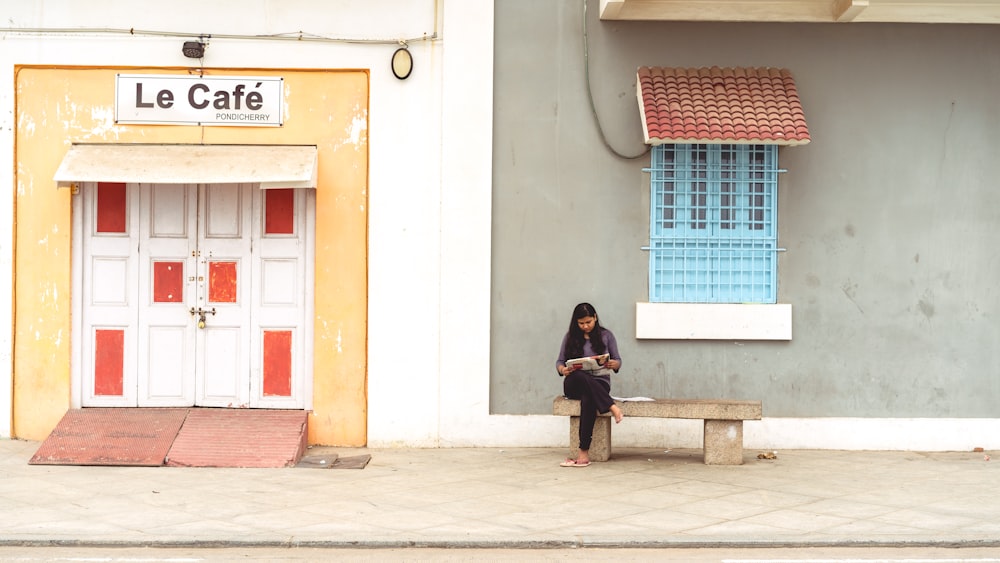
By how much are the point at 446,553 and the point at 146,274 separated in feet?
17.1

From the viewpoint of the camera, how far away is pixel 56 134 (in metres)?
10.9

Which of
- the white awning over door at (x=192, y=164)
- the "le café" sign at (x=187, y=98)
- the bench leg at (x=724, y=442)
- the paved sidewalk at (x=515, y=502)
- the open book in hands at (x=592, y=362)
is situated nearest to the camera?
the paved sidewalk at (x=515, y=502)

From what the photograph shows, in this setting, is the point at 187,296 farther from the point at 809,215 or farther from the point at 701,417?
the point at 809,215

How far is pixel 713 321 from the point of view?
11031 mm

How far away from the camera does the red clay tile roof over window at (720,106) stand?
34.5 ft

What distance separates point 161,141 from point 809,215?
6373 mm

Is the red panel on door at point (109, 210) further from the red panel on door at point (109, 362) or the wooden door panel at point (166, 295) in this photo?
the red panel on door at point (109, 362)

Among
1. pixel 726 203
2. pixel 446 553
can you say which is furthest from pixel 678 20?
pixel 446 553

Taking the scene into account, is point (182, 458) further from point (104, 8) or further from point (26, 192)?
point (104, 8)

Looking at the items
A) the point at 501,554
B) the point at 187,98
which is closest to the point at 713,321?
the point at 501,554

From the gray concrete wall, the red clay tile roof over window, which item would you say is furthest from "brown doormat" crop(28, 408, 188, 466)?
the red clay tile roof over window

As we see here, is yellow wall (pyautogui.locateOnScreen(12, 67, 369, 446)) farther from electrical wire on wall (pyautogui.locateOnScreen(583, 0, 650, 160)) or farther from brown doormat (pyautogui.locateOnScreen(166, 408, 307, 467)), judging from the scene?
electrical wire on wall (pyautogui.locateOnScreen(583, 0, 650, 160))

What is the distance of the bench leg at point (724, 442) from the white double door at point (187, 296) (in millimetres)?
3897

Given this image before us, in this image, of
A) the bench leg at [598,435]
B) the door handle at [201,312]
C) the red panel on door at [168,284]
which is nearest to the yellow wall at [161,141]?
the red panel on door at [168,284]
